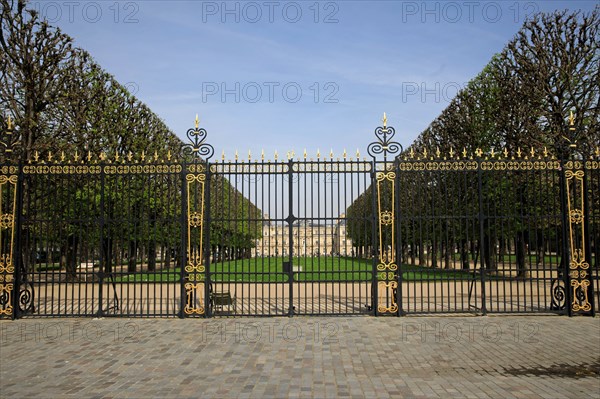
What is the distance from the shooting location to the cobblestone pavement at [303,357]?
6266mm

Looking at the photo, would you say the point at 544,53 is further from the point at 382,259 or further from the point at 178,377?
the point at 178,377

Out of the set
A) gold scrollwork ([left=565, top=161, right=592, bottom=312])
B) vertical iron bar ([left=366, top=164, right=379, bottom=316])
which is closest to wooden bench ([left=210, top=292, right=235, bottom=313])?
vertical iron bar ([left=366, top=164, right=379, bottom=316])

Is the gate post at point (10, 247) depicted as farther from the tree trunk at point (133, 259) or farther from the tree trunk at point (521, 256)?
the tree trunk at point (521, 256)

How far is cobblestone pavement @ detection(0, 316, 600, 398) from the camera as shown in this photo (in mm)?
6266

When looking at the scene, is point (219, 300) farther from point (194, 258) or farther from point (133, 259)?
point (133, 259)

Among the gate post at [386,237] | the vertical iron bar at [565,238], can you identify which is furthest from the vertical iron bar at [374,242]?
the vertical iron bar at [565,238]

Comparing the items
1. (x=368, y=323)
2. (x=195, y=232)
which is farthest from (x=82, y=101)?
(x=368, y=323)

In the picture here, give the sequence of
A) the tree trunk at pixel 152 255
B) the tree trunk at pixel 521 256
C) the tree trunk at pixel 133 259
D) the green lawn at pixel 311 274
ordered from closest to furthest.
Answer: the green lawn at pixel 311 274 < the tree trunk at pixel 521 256 < the tree trunk at pixel 152 255 < the tree trunk at pixel 133 259

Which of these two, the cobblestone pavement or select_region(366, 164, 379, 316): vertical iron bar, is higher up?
select_region(366, 164, 379, 316): vertical iron bar

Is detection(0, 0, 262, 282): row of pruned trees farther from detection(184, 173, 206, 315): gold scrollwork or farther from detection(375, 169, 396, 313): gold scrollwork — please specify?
detection(375, 169, 396, 313): gold scrollwork

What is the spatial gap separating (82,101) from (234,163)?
13700 millimetres

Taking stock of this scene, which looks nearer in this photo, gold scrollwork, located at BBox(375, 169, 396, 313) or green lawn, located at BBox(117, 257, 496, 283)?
green lawn, located at BBox(117, 257, 496, 283)

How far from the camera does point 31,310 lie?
1177 centimetres

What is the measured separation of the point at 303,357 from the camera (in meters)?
7.89
